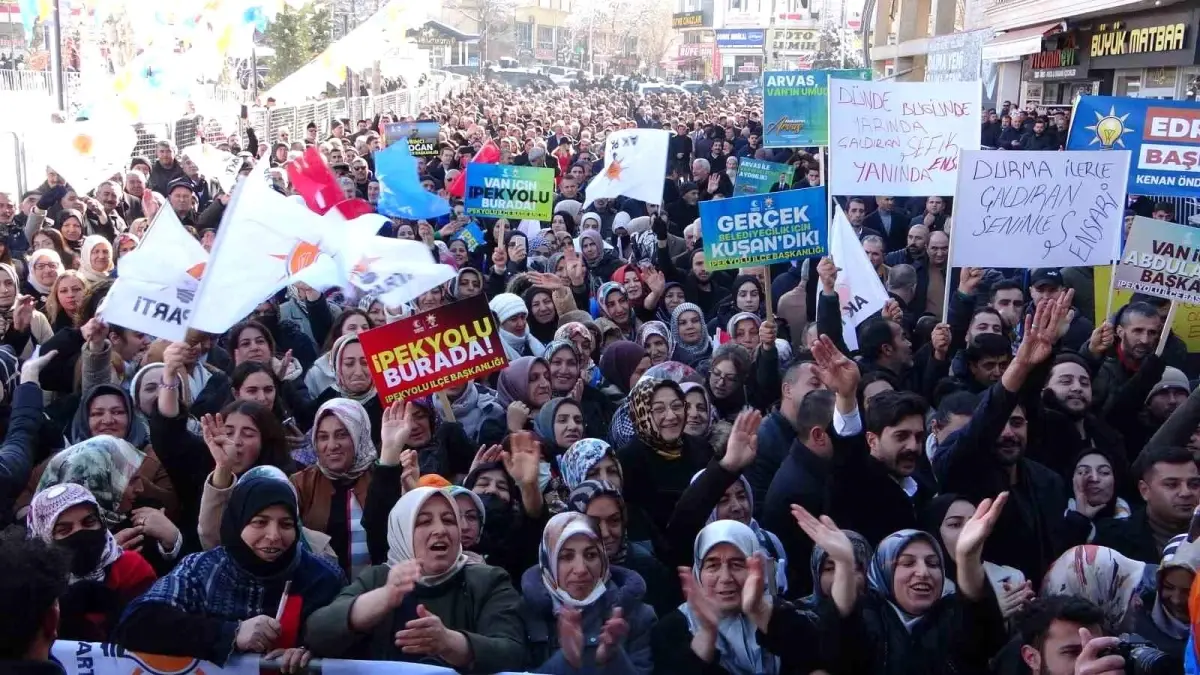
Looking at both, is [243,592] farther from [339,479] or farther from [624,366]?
[624,366]

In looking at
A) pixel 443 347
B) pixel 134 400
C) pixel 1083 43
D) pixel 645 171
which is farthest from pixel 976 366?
pixel 1083 43

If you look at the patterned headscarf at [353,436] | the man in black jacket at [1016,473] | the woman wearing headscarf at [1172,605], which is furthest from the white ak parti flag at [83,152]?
the woman wearing headscarf at [1172,605]

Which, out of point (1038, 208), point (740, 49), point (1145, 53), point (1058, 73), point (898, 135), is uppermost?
point (740, 49)

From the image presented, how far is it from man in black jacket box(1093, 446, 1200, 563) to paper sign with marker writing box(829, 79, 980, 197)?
4.17 metres

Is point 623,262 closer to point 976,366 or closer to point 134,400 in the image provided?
point 976,366

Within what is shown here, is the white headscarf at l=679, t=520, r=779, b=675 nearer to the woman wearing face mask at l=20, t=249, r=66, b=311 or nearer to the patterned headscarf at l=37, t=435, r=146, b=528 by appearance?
the patterned headscarf at l=37, t=435, r=146, b=528

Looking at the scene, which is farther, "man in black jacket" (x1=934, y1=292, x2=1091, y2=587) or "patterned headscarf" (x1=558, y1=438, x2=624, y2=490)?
"patterned headscarf" (x1=558, y1=438, x2=624, y2=490)

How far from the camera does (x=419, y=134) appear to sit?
17.2m

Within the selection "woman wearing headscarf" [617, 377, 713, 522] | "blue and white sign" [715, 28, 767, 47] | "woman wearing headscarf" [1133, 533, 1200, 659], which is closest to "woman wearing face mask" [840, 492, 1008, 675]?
"woman wearing headscarf" [1133, 533, 1200, 659]

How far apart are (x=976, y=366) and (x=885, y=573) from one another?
8.02 feet

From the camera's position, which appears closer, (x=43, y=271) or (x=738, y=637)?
(x=738, y=637)

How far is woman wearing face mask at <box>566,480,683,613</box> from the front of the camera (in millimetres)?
4047

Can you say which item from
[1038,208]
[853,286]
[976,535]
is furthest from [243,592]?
[1038,208]

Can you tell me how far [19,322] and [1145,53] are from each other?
19088 millimetres
